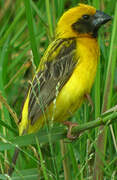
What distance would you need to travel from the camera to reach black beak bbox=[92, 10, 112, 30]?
3.14 metres

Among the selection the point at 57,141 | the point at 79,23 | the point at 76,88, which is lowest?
the point at 57,141

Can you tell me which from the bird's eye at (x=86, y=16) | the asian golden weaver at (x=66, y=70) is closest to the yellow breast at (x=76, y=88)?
the asian golden weaver at (x=66, y=70)

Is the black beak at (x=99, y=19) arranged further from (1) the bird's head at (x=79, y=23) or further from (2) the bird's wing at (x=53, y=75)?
(2) the bird's wing at (x=53, y=75)

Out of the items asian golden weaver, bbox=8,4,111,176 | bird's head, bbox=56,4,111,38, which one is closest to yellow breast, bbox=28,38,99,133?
asian golden weaver, bbox=8,4,111,176

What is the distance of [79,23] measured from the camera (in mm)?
3299

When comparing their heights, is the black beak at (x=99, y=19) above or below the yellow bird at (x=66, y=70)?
above

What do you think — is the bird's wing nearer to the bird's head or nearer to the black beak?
the bird's head

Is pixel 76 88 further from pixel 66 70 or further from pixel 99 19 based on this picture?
pixel 99 19

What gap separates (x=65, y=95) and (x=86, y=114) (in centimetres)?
22

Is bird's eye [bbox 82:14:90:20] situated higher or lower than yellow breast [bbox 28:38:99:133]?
higher

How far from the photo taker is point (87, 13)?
328 cm

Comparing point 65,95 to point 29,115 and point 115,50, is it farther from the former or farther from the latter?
point 115,50

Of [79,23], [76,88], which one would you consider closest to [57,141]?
[76,88]

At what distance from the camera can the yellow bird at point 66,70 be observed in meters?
2.78
